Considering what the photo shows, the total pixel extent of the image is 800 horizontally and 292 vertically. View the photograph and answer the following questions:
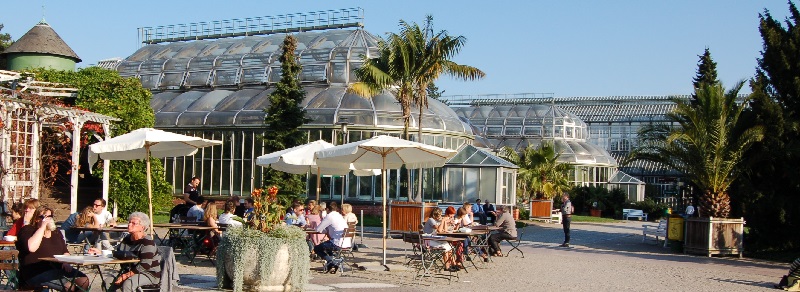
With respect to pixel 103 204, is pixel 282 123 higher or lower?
higher

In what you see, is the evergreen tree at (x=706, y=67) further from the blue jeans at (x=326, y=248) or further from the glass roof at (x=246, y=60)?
the blue jeans at (x=326, y=248)

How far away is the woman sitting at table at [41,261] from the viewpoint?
29.2 feet

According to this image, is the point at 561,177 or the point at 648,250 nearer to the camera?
the point at 648,250

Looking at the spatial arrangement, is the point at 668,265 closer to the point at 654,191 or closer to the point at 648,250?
the point at 648,250

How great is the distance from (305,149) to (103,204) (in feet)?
16.1

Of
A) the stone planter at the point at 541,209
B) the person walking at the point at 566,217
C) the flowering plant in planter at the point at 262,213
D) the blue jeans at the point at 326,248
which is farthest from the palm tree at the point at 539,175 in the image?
the flowering plant in planter at the point at 262,213

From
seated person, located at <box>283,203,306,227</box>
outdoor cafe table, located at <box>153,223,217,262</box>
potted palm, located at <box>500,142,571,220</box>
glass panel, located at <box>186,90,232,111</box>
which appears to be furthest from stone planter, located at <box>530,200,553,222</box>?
outdoor cafe table, located at <box>153,223,217,262</box>

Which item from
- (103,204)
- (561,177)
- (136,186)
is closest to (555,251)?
(103,204)

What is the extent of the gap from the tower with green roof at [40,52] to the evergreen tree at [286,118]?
9661 mm

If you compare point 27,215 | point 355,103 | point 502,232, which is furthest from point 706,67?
point 27,215

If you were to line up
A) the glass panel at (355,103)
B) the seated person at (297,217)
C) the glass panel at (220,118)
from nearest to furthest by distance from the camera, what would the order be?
the seated person at (297,217), the glass panel at (355,103), the glass panel at (220,118)

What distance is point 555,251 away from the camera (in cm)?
2083

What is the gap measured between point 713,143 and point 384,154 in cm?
892

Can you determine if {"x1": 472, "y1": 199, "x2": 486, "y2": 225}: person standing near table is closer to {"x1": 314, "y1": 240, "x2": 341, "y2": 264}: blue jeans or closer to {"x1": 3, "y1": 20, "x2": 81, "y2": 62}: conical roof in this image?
{"x1": 314, "y1": 240, "x2": 341, "y2": 264}: blue jeans
